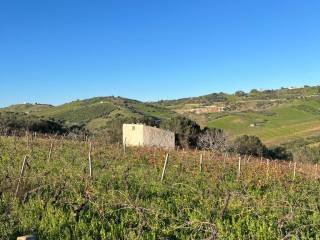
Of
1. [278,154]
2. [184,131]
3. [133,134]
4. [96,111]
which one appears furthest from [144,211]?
[96,111]

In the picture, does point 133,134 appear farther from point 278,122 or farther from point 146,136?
point 278,122

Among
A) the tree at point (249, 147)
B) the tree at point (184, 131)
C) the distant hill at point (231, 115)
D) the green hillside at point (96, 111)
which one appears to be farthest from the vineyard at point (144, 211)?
the green hillside at point (96, 111)

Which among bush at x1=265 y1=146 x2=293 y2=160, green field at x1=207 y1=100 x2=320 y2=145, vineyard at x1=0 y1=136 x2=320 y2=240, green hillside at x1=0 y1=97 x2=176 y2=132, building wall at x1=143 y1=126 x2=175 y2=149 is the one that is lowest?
bush at x1=265 y1=146 x2=293 y2=160

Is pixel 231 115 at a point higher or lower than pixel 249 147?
higher

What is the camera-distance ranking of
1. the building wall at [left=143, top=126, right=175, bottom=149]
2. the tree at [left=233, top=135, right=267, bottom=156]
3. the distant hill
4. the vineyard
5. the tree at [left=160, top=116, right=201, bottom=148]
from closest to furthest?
the vineyard → the building wall at [left=143, top=126, right=175, bottom=149] → the tree at [left=160, top=116, right=201, bottom=148] → the tree at [left=233, top=135, right=267, bottom=156] → the distant hill

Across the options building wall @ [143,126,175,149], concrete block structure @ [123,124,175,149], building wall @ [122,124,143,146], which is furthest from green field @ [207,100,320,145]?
building wall @ [122,124,143,146]

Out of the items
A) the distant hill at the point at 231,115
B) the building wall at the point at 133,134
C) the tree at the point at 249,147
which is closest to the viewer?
the building wall at the point at 133,134

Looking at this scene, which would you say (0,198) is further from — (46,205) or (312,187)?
(312,187)

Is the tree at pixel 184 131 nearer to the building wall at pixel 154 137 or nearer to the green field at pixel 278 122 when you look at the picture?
the building wall at pixel 154 137

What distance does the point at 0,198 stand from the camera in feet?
33.0

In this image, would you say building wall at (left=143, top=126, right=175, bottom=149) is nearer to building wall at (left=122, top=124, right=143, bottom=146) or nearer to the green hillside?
building wall at (left=122, top=124, right=143, bottom=146)

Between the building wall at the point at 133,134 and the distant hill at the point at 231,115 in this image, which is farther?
the distant hill at the point at 231,115

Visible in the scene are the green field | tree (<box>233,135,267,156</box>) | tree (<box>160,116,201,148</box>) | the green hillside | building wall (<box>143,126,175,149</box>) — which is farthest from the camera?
the green hillside

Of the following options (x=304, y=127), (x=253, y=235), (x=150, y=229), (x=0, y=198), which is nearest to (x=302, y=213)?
(x=253, y=235)
